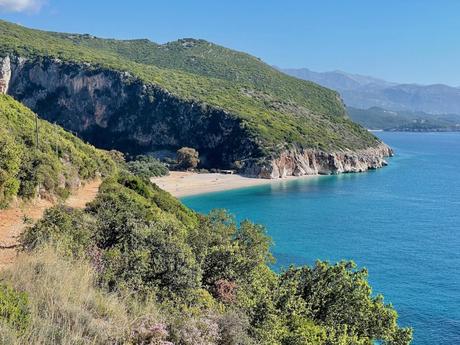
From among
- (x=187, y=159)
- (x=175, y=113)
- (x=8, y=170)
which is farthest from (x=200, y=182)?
(x=8, y=170)

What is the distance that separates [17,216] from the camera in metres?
20.0

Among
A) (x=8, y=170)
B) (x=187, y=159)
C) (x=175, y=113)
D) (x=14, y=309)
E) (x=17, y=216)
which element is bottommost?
(x=187, y=159)

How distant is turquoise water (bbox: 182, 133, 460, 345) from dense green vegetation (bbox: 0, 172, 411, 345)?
1465 cm

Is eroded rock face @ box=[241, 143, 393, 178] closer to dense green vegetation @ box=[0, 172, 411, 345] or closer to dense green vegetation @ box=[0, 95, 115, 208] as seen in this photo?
dense green vegetation @ box=[0, 95, 115, 208]

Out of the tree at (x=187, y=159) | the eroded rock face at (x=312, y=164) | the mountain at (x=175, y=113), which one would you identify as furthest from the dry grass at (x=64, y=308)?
the tree at (x=187, y=159)

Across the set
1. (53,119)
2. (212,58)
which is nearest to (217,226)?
(53,119)

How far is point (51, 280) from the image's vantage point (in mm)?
8828

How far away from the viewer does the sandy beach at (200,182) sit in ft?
288

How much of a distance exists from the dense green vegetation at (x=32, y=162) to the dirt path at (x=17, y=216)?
0.54 m

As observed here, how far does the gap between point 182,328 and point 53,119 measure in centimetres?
14221

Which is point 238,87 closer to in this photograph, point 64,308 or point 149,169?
point 149,169

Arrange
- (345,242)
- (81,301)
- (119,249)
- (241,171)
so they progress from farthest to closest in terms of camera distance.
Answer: (241,171) → (345,242) → (119,249) → (81,301)

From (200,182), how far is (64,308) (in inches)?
3468

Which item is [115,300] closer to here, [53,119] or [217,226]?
[217,226]
